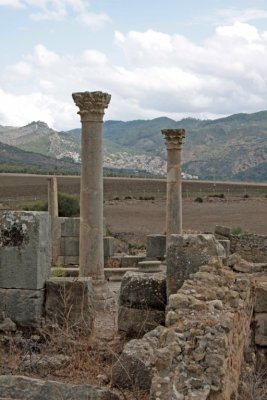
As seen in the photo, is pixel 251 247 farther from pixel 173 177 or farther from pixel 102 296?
pixel 102 296

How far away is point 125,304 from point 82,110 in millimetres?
5310

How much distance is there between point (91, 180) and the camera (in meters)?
13.2

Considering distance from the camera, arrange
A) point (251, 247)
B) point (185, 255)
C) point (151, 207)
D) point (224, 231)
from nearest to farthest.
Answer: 1. point (185, 255)
2. point (251, 247)
3. point (224, 231)
4. point (151, 207)

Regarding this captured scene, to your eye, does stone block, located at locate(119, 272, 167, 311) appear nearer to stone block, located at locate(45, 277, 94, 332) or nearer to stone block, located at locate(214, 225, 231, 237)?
stone block, located at locate(45, 277, 94, 332)

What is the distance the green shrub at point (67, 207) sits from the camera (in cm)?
3697

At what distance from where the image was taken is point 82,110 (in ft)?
43.3

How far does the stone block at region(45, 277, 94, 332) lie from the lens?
892 centimetres

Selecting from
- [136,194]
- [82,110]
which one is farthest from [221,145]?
[82,110]

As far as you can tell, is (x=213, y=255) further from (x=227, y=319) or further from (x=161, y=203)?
(x=161, y=203)

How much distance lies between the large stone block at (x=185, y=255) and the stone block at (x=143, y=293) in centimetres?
24

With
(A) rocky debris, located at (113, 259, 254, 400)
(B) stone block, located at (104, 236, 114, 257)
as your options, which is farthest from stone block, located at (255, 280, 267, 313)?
(B) stone block, located at (104, 236, 114, 257)

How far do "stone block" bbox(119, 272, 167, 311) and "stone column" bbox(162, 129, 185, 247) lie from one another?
827 centimetres

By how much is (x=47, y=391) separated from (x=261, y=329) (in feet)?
12.2

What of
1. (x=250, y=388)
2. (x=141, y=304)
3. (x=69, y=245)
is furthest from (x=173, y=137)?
(x=250, y=388)
